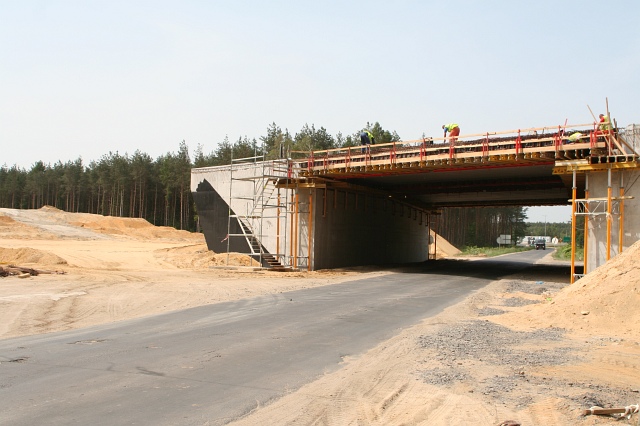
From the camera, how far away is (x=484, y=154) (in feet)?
75.6

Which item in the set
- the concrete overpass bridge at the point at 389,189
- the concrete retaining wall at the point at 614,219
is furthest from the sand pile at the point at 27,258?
the concrete retaining wall at the point at 614,219

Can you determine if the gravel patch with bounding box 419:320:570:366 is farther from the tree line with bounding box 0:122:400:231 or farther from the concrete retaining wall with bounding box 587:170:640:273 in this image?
the tree line with bounding box 0:122:400:231

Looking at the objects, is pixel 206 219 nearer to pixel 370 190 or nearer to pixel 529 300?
pixel 370 190

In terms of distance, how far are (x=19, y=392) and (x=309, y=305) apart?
373 inches

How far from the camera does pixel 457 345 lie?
9688 millimetres

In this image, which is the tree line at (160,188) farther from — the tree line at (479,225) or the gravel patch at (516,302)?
the gravel patch at (516,302)

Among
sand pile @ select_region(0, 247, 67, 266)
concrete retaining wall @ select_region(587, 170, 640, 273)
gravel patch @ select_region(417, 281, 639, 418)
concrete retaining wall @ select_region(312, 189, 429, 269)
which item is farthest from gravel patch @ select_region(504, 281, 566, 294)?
sand pile @ select_region(0, 247, 67, 266)

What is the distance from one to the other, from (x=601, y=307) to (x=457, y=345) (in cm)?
485

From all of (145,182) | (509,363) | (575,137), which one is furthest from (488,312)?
(145,182)

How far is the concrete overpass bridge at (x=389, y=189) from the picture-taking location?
20219mm

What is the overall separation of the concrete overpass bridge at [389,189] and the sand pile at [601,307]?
7159mm

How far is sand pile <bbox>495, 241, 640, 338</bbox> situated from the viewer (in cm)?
1154

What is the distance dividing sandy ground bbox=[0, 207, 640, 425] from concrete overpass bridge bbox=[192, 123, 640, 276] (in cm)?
469

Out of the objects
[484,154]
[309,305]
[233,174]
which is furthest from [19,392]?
[233,174]
